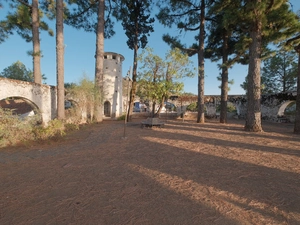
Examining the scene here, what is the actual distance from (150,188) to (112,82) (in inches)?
597

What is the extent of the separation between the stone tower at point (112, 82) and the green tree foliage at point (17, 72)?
963 inches

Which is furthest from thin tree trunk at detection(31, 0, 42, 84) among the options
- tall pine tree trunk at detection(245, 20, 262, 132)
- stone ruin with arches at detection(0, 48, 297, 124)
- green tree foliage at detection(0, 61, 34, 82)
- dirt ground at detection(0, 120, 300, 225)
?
green tree foliage at detection(0, 61, 34, 82)

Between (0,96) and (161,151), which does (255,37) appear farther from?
(0,96)

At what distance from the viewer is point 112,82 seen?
16594 mm

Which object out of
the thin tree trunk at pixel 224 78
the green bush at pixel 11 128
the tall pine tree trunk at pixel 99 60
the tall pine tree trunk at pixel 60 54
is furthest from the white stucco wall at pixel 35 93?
the thin tree trunk at pixel 224 78

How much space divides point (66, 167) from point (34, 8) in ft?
39.8

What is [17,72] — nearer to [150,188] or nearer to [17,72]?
[17,72]

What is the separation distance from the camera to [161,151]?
4.84m

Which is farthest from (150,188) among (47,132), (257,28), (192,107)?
(192,107)

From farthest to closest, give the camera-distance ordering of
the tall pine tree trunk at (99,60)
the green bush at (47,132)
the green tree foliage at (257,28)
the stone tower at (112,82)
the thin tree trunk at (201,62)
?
the stone tower at (112,82) → the tall pine tree trunk at (99,60) → the thin tree trunk at (201,62) → the green tree foliage at (257,28) → the green bush at (47,132)

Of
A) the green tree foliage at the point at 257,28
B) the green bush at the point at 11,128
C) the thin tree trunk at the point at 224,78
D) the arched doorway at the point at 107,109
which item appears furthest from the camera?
the arched doorway at the point at 107,109

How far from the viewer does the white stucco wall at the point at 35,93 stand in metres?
7.52

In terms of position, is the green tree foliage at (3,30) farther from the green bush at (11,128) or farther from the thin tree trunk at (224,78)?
the thin tree trunk at (224,78)

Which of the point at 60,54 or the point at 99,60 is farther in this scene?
the point at 99,60
